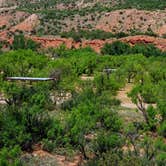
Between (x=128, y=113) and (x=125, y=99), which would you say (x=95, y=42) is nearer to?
(x=125, y=99)

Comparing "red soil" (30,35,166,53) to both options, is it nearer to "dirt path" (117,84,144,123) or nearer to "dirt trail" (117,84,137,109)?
"dirt trail" (117,84,137,109)

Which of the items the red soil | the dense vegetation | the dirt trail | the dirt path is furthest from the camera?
the red soil

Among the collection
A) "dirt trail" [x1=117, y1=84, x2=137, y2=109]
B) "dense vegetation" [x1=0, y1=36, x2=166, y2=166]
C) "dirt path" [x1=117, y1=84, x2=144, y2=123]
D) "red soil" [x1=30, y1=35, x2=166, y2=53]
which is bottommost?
"red soil" [x1=30, y1=35, x2=166, y2=53]

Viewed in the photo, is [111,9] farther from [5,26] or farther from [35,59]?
[35,59]

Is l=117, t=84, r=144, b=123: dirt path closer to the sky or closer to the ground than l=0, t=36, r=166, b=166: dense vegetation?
closer to the ground

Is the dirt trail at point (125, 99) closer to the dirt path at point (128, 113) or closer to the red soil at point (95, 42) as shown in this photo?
the dirt path at point (128, 113)

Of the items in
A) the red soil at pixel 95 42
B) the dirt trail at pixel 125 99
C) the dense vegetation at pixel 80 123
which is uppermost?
the dense vegetation at pixel 80 123

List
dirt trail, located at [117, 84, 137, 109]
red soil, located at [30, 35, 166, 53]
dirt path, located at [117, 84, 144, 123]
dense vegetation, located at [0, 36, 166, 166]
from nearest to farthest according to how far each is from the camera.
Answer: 1. dense vegetation, located at [0, 36, 166, 166]
2. dirt path, located at [117, 84, 144, 123]
3. dirt trail, located at [117, 84, 137, 109]
4. red soil, located at [30, 35, 166, 53]

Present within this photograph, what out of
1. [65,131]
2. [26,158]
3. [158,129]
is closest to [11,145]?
[26,158]

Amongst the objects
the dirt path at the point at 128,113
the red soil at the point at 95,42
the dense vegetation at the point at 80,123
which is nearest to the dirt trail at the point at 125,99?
the dirt path at the point at 128,113

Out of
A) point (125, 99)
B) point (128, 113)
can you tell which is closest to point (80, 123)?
point (128, 113)

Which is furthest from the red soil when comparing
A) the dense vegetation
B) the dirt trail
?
the dense vegetation

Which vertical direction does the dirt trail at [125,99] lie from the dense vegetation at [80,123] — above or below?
below

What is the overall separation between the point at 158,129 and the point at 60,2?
11832 centimetres
